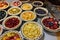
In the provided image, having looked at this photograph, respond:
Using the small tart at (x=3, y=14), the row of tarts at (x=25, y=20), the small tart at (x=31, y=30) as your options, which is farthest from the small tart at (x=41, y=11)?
the small tart at (x=3, y=14)

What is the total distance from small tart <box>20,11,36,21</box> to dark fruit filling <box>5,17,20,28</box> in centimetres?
6

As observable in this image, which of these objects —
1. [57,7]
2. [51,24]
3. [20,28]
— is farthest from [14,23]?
[57,7]

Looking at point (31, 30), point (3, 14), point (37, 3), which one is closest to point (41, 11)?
point (37, 3)

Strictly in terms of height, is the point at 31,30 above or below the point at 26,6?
below

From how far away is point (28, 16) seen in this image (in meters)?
1.09

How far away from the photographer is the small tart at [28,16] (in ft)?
3.50

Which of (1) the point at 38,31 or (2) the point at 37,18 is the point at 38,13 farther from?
(1) the point at 38,31

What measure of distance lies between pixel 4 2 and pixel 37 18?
39cm

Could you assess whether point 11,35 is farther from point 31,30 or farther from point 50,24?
point 50,24

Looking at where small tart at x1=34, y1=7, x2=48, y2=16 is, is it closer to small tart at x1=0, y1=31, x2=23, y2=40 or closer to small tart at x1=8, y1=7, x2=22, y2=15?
small tart at x1=8, y1=7, x2=22, y2=15

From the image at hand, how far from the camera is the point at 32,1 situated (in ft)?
4.23

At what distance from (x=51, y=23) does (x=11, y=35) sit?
350 mm

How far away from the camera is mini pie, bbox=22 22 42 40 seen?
94 centimetres

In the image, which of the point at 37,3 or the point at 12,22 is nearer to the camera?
the point at 12,22
